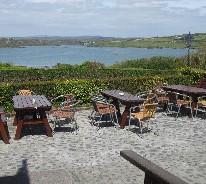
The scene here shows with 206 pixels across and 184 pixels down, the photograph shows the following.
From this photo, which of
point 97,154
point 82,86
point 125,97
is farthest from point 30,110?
point 82,86

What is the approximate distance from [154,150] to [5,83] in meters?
6.25

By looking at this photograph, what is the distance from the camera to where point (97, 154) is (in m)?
7.73

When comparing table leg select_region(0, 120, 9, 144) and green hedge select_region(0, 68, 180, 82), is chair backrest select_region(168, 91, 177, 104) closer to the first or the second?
green hedge select_region(0, 68, 180, 82)

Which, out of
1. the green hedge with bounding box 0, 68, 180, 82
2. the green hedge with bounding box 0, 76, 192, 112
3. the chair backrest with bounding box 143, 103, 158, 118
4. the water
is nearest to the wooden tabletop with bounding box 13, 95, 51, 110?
the green hedge with bounding box 0, 76, 192, 112

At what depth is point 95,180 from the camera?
6.25 meters

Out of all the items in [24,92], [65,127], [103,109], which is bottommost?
[65,127]

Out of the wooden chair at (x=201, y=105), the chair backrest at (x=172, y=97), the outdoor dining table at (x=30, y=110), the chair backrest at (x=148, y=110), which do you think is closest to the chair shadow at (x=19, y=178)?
the outdoor dining table at (x=30, y=110)

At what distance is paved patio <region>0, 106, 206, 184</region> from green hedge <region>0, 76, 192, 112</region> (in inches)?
65.4

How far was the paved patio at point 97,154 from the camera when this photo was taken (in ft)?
21.0

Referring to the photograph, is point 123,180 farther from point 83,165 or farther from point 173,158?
point 173,158

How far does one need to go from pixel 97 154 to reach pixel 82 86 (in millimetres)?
5706

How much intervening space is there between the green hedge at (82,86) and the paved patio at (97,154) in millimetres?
1661

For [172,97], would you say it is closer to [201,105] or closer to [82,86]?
[201,105]

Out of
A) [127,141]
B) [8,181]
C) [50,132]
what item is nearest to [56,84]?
[50,132]
